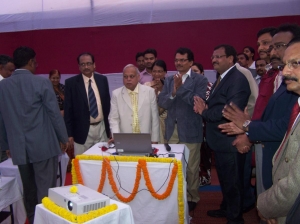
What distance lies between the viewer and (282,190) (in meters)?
1.48

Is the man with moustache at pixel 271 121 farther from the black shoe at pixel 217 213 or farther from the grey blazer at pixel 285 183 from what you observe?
the black shoe at pixel 217 213

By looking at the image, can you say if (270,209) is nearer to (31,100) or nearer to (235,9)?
(31,100)

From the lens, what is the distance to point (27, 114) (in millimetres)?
2988

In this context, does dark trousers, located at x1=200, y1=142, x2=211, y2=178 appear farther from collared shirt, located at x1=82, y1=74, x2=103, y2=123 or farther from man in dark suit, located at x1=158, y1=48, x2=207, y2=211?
collared shirt, located at x1=82, y1=74, x2=103, y2=123

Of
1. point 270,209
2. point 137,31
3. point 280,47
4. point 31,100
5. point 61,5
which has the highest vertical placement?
point 61,5

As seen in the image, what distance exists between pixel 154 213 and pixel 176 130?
1085mm

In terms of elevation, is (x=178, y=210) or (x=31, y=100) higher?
(x=31, y=100)

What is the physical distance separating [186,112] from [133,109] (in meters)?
0.57

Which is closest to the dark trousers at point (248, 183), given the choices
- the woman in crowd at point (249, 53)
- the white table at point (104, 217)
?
the white table at point (104, 217)

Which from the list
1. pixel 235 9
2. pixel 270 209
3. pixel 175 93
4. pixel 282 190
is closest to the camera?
pixel 282 190

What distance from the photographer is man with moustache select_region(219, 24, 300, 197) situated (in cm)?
203

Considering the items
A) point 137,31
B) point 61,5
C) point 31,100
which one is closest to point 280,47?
point 31,100

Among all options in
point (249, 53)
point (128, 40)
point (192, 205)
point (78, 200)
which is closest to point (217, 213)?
point (192, 205)

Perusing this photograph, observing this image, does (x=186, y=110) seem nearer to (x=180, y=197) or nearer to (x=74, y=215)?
(x=180, y=197)
